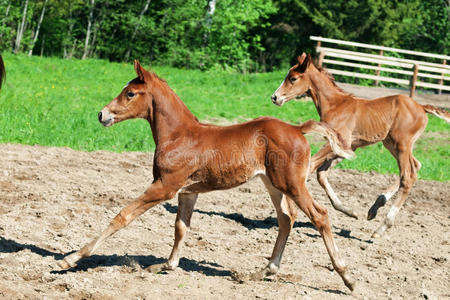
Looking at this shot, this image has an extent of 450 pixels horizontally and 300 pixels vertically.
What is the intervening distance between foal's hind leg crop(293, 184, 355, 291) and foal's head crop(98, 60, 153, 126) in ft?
5.56

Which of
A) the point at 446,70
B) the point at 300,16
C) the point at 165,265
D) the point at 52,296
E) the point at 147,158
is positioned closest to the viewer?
the point at 52,296

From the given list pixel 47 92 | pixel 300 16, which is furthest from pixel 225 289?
pixel 300 16

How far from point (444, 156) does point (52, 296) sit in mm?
12915

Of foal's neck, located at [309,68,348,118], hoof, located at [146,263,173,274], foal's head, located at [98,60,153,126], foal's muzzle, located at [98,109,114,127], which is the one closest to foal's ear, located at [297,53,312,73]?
foal's neck, located at [309,68,348,118]

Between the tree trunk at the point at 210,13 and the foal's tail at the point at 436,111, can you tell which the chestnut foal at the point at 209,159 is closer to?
the foal's tail at the point at 436,111

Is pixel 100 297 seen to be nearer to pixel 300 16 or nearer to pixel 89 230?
pixel 89 230

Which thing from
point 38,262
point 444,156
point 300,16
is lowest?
point 38,262

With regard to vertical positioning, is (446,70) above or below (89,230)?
above

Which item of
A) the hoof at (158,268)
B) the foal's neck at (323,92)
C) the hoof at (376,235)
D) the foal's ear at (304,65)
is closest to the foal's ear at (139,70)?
the hoof at (158,268)

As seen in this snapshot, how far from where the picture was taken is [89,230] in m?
6.88

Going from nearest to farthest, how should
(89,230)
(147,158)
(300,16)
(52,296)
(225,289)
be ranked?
(52,296), (225,289), (89,230), (147,158), (300,16)

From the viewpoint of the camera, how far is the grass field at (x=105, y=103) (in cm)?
1238

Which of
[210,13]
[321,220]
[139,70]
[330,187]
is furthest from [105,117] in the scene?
[210,13]

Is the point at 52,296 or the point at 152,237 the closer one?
the point at 52,296
